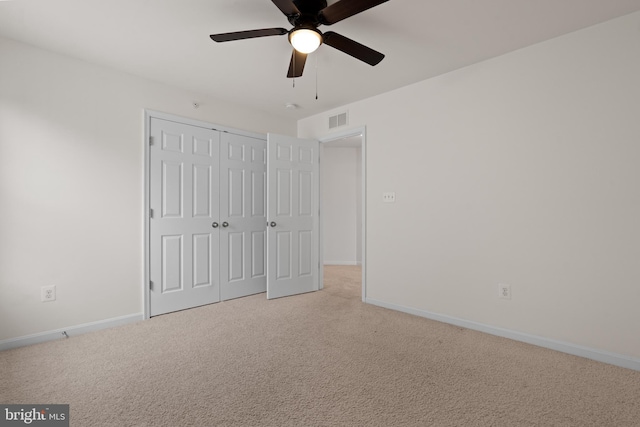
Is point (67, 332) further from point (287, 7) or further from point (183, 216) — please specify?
point (287, 7)

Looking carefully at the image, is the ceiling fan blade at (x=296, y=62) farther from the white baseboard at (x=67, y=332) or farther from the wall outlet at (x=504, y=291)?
the white baseboard at (x=67, y=332)

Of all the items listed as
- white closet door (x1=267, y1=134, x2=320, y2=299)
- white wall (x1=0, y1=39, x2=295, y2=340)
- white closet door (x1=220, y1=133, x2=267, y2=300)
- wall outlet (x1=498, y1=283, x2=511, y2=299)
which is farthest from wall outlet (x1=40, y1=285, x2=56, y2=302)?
wall outlet (x1=498, y1=283, x2=511, y2=299)

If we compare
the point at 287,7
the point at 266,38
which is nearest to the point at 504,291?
the point at 287,7

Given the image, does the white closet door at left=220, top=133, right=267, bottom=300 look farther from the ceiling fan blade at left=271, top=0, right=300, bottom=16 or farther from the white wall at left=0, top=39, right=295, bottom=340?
the ceiling fan blade at left=271, top=0, right=300, bottom=16

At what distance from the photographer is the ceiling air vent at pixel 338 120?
157 inches

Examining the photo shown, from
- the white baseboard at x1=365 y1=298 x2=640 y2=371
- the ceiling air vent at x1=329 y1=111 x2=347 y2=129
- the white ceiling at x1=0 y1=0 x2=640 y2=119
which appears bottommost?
the white baseboard at x1=365 y1=298 x2=640 y2=371

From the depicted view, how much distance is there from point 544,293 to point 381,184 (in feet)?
6.11

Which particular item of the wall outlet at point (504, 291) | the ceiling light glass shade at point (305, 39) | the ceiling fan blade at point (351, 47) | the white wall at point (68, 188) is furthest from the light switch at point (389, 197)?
the white wall at point (68, 188)

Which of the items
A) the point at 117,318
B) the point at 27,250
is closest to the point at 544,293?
the point at 117,318

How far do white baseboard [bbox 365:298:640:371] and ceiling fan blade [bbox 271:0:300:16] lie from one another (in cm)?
294

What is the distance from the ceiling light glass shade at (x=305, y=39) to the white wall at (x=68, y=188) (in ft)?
6.79

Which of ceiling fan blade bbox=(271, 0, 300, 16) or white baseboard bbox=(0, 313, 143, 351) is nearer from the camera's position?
ceiling fan blade bbox=(271, 0, 300, 16)

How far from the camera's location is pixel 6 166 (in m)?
2.46

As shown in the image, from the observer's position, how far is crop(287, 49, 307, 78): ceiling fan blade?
86.8 inches
